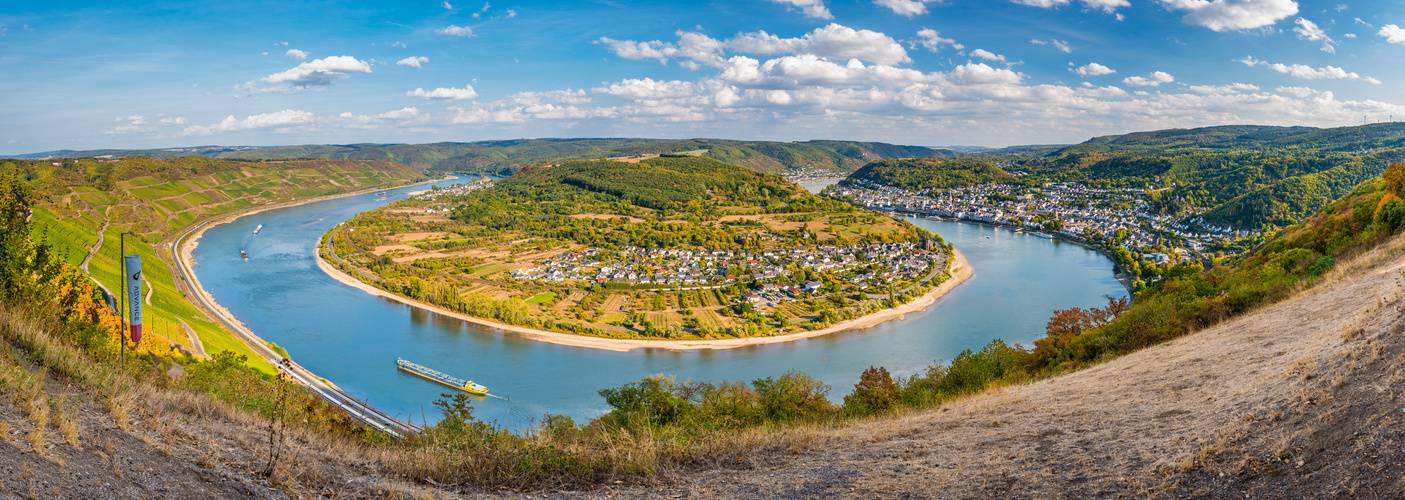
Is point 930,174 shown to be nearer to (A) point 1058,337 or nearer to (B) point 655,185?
(B) point 655,185

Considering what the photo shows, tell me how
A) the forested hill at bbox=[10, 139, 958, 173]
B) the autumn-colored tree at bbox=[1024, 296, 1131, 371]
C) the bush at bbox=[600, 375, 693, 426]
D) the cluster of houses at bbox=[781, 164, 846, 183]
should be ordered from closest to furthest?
the bush at bbox=[600, 375, 693, 426] → the autumn-colored tree at bbox=[1024, 296, 1131, 371] → the cluster of houses at bbox=[781, 164, 846, 183] → the forested hill at bbox=[10, 139, 958, 173]

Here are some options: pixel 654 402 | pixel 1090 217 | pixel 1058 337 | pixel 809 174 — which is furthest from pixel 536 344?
pixel 809 174

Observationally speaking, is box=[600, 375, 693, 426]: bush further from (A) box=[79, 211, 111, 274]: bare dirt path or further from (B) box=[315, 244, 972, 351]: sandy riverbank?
(A) box=[79, 211, 111, 274]: bare dirt path

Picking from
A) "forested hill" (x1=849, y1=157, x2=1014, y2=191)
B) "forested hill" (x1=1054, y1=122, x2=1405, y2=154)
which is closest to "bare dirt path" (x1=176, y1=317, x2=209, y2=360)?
"forested hill" (x1=849, y1=157, x2=1014, y2=191)

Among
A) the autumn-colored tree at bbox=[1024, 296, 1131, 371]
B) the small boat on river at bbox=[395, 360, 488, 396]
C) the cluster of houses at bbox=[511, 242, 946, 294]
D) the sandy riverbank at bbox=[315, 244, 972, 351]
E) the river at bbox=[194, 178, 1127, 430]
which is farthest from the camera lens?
the cluster of houses at bbox=[511, 242, 946, 294]

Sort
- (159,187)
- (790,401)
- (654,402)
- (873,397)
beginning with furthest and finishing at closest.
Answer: (159,187) < (873,397) < (790,401) < (654,402)

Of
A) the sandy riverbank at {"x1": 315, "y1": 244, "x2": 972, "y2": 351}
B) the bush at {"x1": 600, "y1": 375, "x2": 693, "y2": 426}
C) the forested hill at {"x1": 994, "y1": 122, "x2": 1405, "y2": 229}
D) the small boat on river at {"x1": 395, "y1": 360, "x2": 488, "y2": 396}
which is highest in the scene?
the forested hill at {"x1": 994, "y1": 122, "x2": 1405, "y2": 229}

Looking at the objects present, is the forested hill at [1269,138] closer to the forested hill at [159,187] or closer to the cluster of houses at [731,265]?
the cluster of houses at [731,265]
